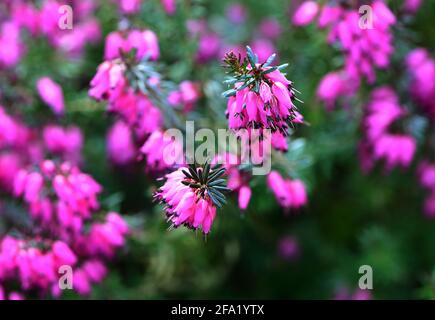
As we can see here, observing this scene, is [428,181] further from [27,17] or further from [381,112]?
[27,17]

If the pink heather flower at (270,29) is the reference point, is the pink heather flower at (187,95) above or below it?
below

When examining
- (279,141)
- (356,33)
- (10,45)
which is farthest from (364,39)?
(10,45)

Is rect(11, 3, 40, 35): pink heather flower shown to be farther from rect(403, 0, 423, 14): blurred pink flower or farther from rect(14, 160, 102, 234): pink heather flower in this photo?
rect(403, 0, 423, 14): blurred pink flower

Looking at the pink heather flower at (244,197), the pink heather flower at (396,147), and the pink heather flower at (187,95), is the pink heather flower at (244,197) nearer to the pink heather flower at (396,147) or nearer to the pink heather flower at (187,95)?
the pink heather flower at (187,95)

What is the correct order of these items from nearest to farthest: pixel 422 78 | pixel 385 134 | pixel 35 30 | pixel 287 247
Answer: pixel 385 134 < pixel 422 78 < pixel 35 30 < pixel 287 247

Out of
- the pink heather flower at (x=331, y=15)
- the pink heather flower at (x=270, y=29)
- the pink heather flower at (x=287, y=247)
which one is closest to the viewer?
the pink heather flower at (x=331, y=15)

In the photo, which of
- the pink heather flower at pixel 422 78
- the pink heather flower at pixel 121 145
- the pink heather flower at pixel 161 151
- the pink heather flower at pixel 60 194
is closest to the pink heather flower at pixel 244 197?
the pink heather flower at pixel 161 151

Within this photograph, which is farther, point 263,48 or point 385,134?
point 263,48
